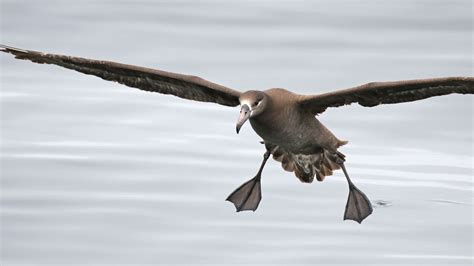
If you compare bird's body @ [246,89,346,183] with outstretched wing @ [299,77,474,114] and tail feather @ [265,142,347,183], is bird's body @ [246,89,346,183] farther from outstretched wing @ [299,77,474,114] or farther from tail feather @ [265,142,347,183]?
outstretched wing @ [299,77,474,114]

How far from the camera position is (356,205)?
548 inches

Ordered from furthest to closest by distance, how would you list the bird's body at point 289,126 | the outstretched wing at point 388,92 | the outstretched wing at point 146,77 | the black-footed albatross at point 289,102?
the outstretched wing at point 146,77, the bird's body at point 289,126, the black-footed albatross at point 289,102, the outstretched wing at point 388,92

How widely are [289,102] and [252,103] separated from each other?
57cm

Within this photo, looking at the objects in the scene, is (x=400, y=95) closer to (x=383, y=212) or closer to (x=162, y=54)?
(x=383, y=212)

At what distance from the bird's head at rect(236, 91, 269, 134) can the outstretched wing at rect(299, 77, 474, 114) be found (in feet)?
1.42

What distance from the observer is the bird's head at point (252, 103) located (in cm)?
1285

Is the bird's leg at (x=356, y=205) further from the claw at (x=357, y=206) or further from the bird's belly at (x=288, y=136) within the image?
the bird's belly at (x=288, y=136)

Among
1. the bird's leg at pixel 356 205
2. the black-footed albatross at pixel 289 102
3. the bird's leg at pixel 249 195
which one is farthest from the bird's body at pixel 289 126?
the bird's leg at pixel 249 195

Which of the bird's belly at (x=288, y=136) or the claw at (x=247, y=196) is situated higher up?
the bird's belly at (x=288, y=136)

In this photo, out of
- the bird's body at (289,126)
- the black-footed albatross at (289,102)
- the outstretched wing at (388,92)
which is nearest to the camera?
the outstretched wing at (388,92)

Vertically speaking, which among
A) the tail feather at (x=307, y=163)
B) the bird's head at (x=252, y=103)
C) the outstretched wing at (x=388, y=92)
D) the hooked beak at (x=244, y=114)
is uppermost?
the outstretched wing at (x=388, y=92)

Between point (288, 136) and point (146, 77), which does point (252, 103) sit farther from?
point (146, 77)

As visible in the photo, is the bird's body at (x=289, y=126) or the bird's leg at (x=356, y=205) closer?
the bird's body at (x=289, y=126)
